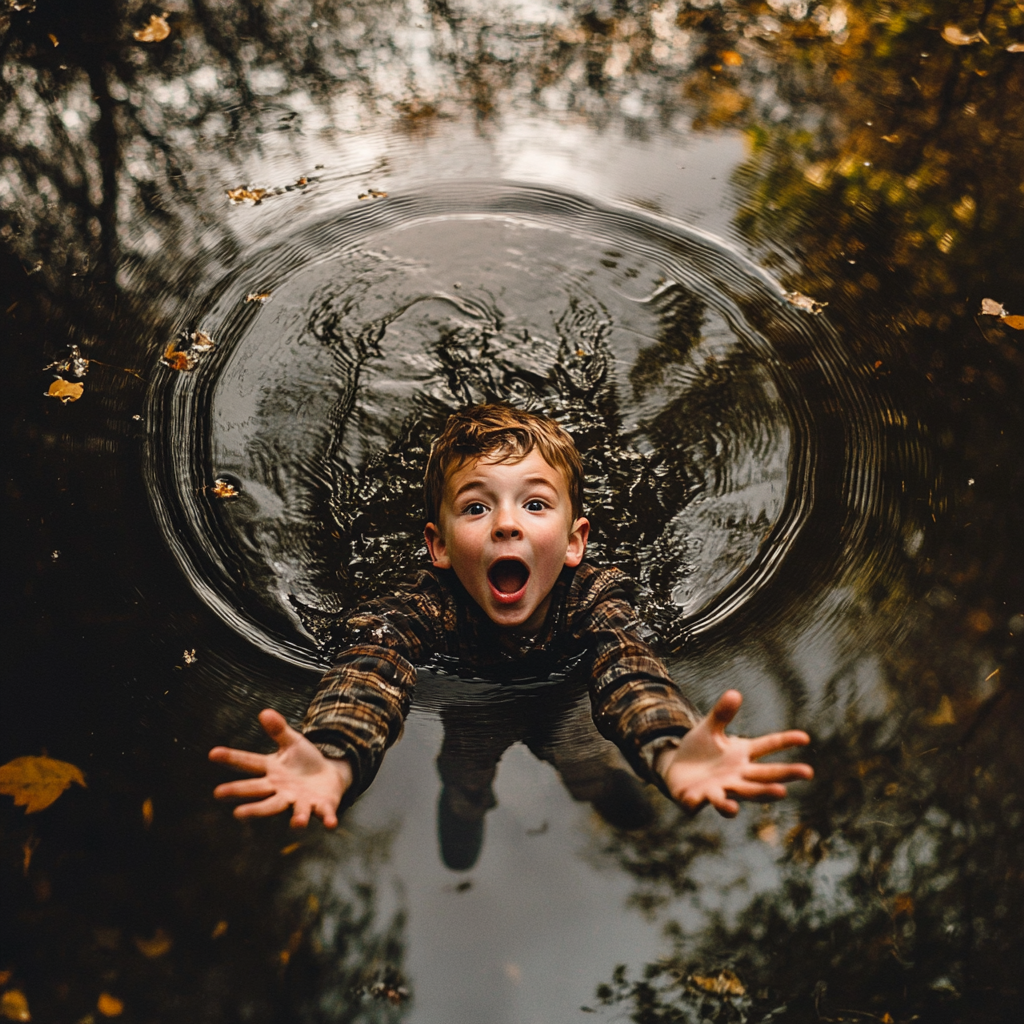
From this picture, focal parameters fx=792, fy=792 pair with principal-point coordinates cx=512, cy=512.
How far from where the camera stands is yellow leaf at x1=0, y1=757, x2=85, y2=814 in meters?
2.41

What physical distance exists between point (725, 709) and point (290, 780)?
0.93m

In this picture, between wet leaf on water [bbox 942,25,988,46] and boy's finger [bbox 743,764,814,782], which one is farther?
wet leaf on water [bbox 942,25,988,46]

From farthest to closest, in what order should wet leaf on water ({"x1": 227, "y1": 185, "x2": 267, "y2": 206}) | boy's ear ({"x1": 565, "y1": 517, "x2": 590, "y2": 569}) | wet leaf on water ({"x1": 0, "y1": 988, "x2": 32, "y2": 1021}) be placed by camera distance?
wet leaf on water ({"x1": 227, "y1": 185, "x2": 267, "y2": 206})
boy's ear ({"x1": 565, "y1": 517, "x2": 590, "y2": 569})
wet leaf on water ({"x1": 0, "y1": 988, "x2": 32, "y2": 1021})

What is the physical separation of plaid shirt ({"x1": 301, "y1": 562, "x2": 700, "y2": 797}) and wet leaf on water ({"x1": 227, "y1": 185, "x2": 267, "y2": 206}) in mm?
2315

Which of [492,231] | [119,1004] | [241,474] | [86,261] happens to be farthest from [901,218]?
[119,1004]

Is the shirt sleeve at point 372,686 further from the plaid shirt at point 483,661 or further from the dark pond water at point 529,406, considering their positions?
the dark pond water at point 529,406

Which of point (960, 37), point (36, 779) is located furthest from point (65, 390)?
point (960, 37)

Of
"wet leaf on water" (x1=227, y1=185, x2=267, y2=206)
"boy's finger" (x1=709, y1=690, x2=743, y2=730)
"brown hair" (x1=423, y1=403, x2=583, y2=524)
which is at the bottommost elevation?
"boy's finger" (x1=709, y1=690, x2=743, y2=730)

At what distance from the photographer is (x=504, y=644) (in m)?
2.49

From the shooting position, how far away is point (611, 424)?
316cm

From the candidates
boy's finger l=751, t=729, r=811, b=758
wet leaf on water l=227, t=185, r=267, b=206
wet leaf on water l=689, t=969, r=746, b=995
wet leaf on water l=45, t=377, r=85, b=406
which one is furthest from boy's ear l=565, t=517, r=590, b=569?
wet leaf on water l=227, t=185, r=267, b=206

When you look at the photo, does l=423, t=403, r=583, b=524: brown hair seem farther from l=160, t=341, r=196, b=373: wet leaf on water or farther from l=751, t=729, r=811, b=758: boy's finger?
l=160, t=341, r=196, b=373: wet leaf on water

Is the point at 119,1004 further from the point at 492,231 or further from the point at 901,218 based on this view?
the point at 901,218

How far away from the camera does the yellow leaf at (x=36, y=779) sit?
7.92 feet
